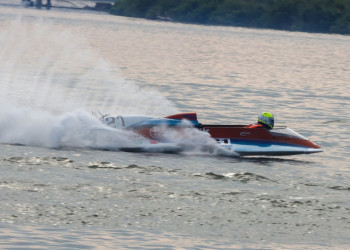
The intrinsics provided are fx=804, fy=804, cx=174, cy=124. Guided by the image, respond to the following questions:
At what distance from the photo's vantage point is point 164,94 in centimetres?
3725

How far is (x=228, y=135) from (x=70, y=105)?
11808 millimetres

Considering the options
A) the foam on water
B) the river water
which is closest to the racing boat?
the foam on water

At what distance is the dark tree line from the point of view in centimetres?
14225

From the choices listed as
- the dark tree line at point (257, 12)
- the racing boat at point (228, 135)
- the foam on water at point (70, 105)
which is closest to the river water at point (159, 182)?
the foam on water at point (70, 105)

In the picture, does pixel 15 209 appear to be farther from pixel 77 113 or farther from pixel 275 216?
pixel 77 113

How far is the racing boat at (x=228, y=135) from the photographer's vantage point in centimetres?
2139

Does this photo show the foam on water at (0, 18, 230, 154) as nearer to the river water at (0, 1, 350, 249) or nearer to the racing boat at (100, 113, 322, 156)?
the river water at (0, 1, 350, 249)

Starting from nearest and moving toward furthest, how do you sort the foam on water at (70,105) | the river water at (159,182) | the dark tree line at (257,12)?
1. the river water at (159,182)
2. the foam on water at (70,105)
3. the dark tree line at (257,12)

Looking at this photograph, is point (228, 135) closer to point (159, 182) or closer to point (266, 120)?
point (266, 120)

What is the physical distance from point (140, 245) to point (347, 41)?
389 ft

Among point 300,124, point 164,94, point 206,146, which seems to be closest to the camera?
point 206,146

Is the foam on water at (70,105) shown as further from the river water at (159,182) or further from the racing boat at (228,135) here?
the racing boat at (228,135)

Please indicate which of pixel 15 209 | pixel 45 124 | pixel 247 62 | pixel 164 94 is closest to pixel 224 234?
pixel 15 209

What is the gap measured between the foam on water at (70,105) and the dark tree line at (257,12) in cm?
8463
